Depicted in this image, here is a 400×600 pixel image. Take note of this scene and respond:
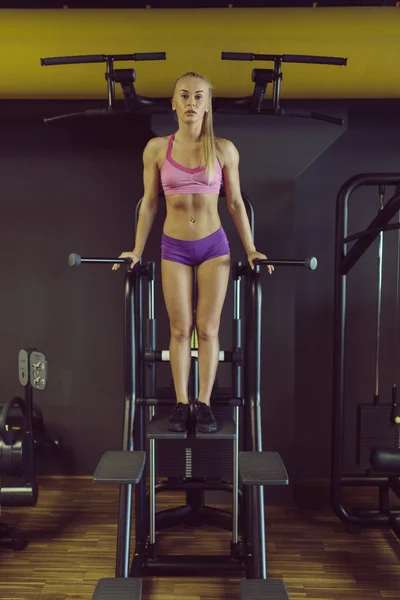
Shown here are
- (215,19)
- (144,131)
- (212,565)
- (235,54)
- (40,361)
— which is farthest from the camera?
(144,131)

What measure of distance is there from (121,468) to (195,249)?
87 centimetres

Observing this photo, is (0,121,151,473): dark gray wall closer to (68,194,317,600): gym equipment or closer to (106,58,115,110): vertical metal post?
(68,194,317,600): gym equipment

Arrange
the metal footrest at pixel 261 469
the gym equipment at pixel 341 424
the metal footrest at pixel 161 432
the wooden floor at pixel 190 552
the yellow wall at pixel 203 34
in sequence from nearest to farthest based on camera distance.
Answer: the metal footrest at pixel 261 469
the yellow wall at pixel 203 34
the metal footrest at pixel 161 432
the wooden floor at pixel 190 552
the gym equipment at pixel 341 424

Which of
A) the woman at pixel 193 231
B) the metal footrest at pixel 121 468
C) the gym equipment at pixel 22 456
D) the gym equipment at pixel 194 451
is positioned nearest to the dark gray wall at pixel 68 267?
the gym equipment at pixel 22 456

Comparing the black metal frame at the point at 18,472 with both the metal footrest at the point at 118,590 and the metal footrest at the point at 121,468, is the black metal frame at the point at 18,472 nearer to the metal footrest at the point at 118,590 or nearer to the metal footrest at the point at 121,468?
the metal footrest at the point at 121,468

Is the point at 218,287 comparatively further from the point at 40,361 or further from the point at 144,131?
the point at 144,131

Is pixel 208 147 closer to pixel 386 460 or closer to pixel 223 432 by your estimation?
pixel 223 432

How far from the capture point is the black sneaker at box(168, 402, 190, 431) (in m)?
A: 2.18

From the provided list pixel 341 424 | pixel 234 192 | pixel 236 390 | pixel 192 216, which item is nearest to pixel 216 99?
pixel 234 192

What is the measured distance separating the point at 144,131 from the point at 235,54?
155cm

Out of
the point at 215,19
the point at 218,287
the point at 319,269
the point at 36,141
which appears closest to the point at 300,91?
the point at 215,19

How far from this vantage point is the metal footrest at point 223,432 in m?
2.14

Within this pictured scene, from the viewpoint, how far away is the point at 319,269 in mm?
3447

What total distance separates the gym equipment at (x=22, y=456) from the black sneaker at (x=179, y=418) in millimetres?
844
